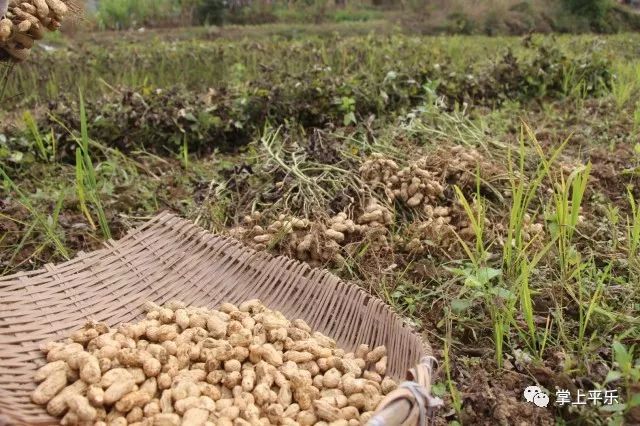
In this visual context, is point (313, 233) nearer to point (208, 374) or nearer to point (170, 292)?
point (170, 292)

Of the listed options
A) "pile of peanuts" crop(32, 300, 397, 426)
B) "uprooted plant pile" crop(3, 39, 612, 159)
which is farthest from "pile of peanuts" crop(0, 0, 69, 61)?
"uprooted plant pile" crop(3, 39, 612, 159)

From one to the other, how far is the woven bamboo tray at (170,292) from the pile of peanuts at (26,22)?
650 mm

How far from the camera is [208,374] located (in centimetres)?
162

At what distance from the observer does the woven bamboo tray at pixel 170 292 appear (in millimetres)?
1650

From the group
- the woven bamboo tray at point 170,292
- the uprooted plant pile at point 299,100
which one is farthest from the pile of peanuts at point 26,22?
the uprooted plant pile at point 299,100

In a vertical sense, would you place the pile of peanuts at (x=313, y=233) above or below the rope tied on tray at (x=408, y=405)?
below

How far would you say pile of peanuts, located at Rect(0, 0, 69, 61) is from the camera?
1.82m

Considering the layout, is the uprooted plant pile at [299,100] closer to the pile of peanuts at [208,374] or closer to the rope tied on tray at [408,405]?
the pile of peanuts at [208,374]

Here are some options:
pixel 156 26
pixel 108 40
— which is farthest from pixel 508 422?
pixel 156 26

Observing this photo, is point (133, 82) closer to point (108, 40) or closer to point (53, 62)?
point (53, 62)

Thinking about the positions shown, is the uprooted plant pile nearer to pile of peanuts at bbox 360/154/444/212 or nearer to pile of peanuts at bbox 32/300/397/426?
pile of peanuts at bbox 360/154/444/212

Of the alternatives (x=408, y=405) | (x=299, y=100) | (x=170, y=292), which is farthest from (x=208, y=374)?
(x=299, y=100)

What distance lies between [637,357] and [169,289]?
1.34m

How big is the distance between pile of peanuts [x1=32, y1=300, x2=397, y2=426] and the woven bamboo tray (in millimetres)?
69
